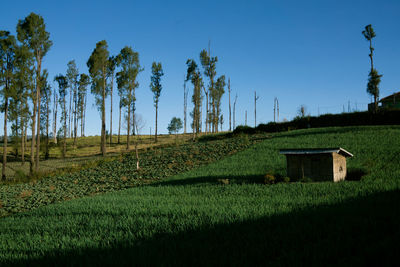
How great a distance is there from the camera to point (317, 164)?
16.4 metres

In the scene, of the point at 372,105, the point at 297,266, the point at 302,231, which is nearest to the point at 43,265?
the point at 297,266

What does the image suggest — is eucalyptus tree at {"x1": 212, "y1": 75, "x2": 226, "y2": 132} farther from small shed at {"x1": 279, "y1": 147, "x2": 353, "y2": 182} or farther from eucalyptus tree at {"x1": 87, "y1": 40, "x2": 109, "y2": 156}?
small shed at {"x1": 279, "y1": 147, "x2": 353, "y2": 182}

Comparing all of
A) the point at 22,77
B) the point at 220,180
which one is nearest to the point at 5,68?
the point at 22,77

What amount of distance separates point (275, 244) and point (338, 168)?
39.2ft

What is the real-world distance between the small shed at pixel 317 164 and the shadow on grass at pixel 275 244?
25.2 feet

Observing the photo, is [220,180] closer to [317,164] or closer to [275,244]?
[317,164]

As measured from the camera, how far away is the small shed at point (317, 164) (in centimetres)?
1580

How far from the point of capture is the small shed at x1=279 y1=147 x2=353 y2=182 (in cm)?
1580

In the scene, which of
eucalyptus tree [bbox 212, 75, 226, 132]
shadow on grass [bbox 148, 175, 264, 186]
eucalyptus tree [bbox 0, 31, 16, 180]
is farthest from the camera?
eucalyptus tree [bbox 212, 75, 226, 132]

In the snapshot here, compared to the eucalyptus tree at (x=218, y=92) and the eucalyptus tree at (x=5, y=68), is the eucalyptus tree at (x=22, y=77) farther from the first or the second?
the eucalyptus tree at (x=218, y=92)

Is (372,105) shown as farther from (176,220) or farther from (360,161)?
(176,220)

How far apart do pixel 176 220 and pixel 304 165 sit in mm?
10412

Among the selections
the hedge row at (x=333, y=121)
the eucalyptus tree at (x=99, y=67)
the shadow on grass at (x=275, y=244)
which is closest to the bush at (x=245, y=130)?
the hedge row at (x=333, y=121)

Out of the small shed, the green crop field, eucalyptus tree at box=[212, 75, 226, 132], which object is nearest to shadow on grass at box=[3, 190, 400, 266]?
the green crop field
